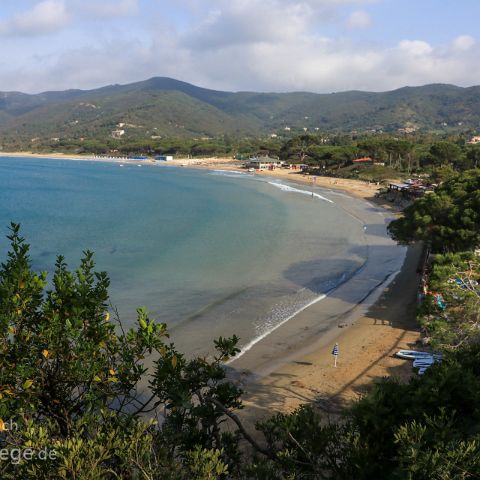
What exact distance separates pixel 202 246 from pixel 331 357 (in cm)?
2224

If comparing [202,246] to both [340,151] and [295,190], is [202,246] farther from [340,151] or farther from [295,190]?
[340,151]

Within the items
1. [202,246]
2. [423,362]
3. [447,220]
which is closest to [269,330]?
[423,362]

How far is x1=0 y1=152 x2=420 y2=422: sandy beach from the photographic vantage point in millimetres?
15328

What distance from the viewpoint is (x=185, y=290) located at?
26922 millimetres

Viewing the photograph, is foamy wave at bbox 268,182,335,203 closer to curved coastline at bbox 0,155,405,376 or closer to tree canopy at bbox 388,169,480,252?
curved coastline at bbox 0,155,405,376

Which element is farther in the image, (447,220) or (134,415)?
(447,220)

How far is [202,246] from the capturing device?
38938 millimetres

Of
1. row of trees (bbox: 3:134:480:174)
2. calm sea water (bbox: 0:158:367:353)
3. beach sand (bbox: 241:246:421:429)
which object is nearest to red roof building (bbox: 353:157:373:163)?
row of trees (bbox: 3:134:480:174)

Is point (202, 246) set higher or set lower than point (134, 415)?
lower

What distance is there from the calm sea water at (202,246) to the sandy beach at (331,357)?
1.87m

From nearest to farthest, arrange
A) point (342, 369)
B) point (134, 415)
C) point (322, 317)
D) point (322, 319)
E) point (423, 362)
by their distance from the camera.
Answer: point (134, 415) → point (423, 362) → point (342, 369) → point (322, 319) → point (322, 317)

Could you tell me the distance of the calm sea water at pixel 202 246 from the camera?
2392cm

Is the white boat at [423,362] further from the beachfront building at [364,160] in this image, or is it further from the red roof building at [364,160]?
the red roof building at [364,160]

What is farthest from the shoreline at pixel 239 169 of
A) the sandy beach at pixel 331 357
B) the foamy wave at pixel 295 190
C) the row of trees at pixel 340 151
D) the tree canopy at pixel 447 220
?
the sandy beach at pixel 331 357
